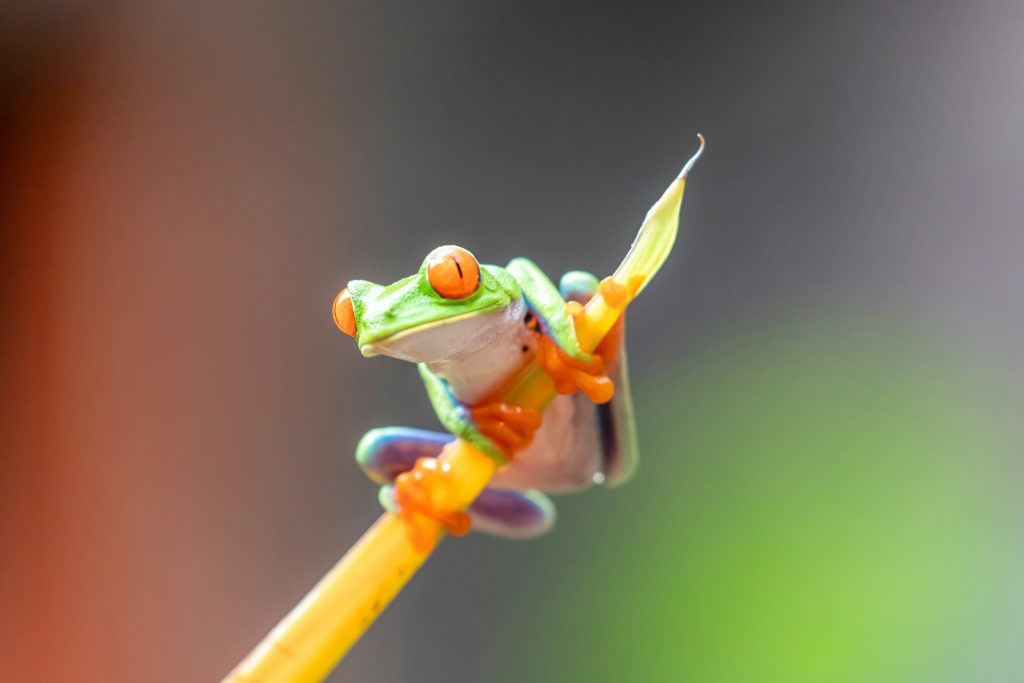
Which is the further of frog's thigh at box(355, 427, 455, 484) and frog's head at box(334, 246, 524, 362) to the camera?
frog's thigh at box(355, 427, 455, 484)

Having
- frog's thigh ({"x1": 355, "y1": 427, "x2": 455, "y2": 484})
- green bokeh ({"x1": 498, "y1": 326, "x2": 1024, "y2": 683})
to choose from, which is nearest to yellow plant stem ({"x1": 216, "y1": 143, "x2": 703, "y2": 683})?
frog's thigh ({"x1": 355, "y1": 427, "x2": 455, "y2": 484})

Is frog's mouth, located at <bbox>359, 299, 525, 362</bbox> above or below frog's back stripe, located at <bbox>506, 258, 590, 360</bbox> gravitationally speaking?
below

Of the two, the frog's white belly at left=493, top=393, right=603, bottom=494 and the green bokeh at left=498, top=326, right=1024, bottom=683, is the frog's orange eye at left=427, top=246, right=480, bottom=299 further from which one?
the green bokeh at left=498, top=326, right=1024, bottom=683

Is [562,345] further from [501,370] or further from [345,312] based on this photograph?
[345,312]

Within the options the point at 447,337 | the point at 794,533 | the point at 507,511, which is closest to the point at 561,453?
the point at 507,511

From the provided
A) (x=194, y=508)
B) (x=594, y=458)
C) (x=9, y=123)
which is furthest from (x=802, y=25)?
(x=9, y=123)

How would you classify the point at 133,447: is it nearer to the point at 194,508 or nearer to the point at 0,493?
the point at 194,508

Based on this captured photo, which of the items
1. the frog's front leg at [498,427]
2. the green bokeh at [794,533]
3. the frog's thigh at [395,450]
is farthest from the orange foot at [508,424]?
the green bokeh at [794,533]
